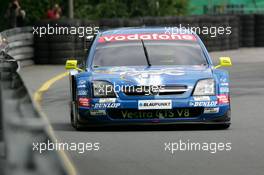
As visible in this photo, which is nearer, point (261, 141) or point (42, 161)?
point (42, 161)

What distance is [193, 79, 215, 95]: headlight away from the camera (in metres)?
10.2

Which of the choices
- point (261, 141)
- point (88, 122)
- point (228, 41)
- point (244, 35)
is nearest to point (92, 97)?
point (88, 122)

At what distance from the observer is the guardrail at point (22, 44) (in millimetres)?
25217

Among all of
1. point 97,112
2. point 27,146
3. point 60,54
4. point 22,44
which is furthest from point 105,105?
point 60,54

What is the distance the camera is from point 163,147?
887cm

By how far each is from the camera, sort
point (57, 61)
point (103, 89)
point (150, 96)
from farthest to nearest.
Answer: point (57, 61), point (103, 89), point (150, 96)

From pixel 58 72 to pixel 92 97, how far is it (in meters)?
13.6

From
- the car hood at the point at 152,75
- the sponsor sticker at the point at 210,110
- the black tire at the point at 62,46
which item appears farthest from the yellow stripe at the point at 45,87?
the sponsor sticker at the point at 210,110

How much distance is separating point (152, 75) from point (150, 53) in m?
1.22

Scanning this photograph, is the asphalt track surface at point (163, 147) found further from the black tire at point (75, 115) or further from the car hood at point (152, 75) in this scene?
the car hood at point (152, 75)

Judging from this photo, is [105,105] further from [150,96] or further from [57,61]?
[57,61]

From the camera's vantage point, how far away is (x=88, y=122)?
10.3m

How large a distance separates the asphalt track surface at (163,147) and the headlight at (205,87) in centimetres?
46

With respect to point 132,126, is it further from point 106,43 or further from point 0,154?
point 0,154
